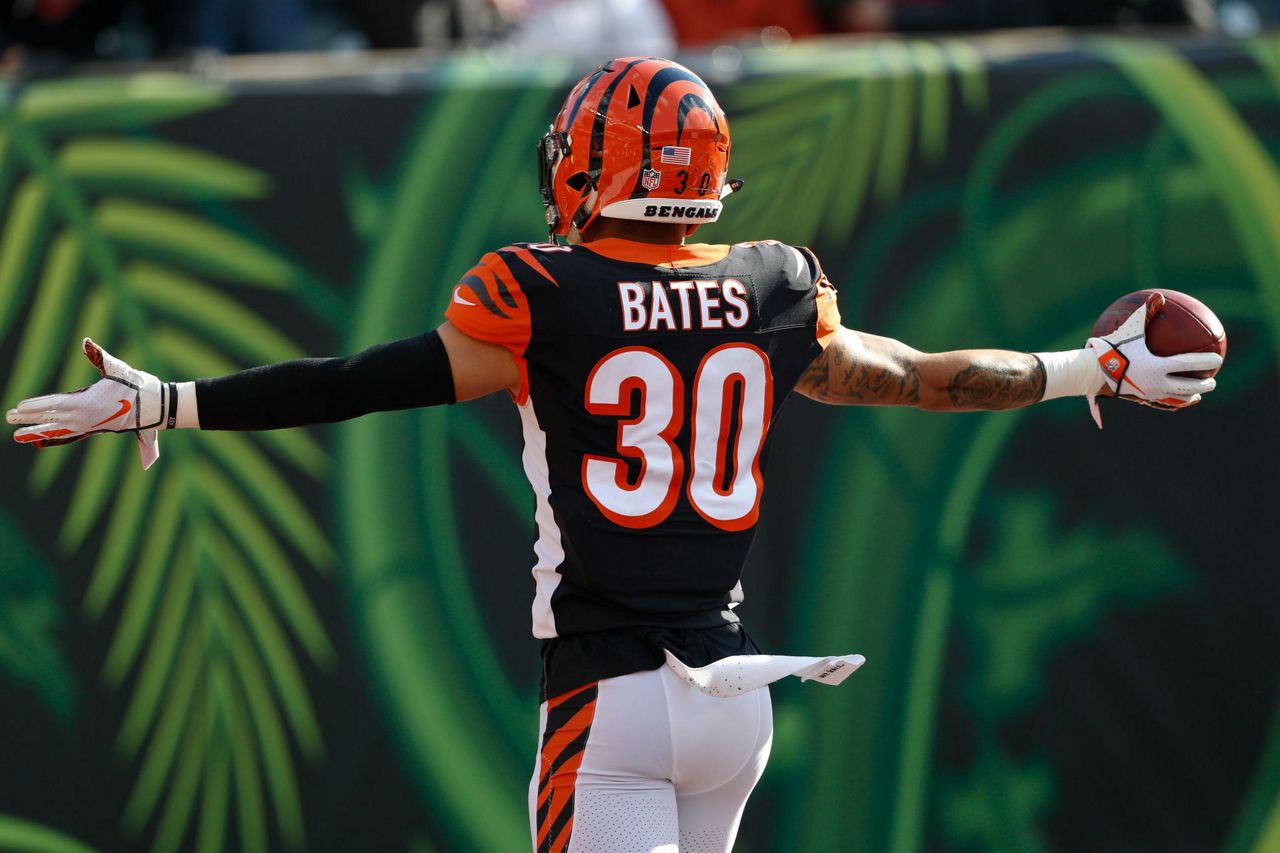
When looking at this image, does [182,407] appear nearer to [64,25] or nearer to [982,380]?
→ [982,380]

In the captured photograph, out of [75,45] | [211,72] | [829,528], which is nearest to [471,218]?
[211,72]

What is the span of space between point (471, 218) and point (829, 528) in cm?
150

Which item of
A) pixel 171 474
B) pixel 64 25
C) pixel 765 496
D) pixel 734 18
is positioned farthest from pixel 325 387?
pixel 734 18

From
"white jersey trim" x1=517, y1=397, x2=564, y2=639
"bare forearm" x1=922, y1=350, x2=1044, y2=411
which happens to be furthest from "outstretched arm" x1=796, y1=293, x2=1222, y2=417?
"white jersey trim" x1=517, y1=397, x2=564, y2=639

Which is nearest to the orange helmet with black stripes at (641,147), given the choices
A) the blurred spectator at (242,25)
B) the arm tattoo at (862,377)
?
the arm tattoo at (862,377)

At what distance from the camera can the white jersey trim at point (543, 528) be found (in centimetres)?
298

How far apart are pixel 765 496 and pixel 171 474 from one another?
1.85m

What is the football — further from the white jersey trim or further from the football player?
the white jersey trim

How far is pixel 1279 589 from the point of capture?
199 inches

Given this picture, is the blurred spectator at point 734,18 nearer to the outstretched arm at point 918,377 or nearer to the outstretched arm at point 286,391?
the outstretched arm at point 918,377

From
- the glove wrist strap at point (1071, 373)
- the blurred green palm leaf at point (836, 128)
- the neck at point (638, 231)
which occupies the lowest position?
the glove wrist strap at point (1071, 373)

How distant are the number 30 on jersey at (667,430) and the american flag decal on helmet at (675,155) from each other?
377mm

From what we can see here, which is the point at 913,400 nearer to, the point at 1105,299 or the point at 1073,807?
the point at 1105,299

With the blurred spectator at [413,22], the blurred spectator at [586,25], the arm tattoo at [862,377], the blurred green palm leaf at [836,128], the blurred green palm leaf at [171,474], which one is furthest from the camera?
the blurred spectator at [586,25]
